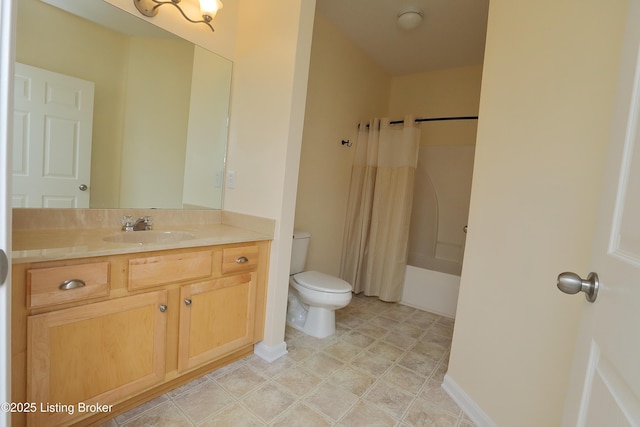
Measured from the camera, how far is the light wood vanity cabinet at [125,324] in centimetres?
101

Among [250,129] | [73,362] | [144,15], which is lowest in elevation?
[73,362]


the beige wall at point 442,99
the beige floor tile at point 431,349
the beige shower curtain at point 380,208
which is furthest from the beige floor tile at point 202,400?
the beige wall at point 442,99

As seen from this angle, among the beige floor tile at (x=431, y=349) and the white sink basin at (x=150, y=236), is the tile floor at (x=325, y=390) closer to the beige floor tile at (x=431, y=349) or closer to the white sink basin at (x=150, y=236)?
the beige floor tile at (x=431, y=349)

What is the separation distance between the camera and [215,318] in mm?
1587

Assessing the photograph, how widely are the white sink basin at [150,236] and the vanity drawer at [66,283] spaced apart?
1.10 ft

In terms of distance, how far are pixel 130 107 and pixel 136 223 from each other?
0.66 m

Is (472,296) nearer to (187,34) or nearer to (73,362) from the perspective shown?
(73,362)

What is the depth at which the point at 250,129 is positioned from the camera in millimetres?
1906

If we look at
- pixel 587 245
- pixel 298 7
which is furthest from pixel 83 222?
pixel 587 245

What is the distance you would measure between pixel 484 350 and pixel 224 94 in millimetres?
2187

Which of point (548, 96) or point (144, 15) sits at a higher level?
point (144, 15)

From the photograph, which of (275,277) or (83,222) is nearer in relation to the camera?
(83,222)

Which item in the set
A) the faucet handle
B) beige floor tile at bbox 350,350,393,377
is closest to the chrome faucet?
the faucet handle

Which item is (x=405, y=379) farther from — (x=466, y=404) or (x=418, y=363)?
(x=466, y=404)
